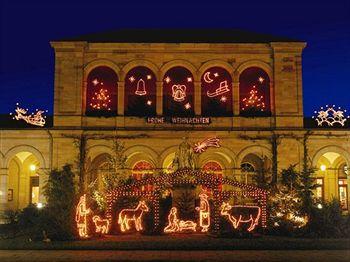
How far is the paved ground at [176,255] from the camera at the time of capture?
632 inches

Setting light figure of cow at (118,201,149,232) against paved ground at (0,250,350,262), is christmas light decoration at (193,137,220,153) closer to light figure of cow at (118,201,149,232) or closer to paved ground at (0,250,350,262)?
light figure of cow at (118,201,149,232)

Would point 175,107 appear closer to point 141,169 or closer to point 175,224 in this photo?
point 141,169

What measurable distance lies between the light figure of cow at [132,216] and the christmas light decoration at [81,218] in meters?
1.81

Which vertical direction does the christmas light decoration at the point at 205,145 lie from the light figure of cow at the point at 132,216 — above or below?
above

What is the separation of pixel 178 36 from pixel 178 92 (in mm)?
4136

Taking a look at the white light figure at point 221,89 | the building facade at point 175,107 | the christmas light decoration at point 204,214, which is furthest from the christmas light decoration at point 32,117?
the christmas light decoration at point 204,214

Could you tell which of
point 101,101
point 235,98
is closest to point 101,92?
point 101,101

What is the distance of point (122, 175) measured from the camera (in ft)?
96.4

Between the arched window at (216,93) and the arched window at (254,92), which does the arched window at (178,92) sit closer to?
the arched window at (216,93)

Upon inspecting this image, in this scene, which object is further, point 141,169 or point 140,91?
point 141,169

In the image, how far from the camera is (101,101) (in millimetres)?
31953

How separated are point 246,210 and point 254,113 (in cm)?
1096

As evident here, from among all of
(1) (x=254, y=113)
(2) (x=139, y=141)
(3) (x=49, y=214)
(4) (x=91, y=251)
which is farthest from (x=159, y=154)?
(4) (x=91, y=251)

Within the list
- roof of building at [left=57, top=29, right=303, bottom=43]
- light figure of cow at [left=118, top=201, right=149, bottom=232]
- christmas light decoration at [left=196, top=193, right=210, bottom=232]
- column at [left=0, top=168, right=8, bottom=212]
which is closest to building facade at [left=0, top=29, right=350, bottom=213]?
column at [left=0, top=168, right=8, bottom=212]
